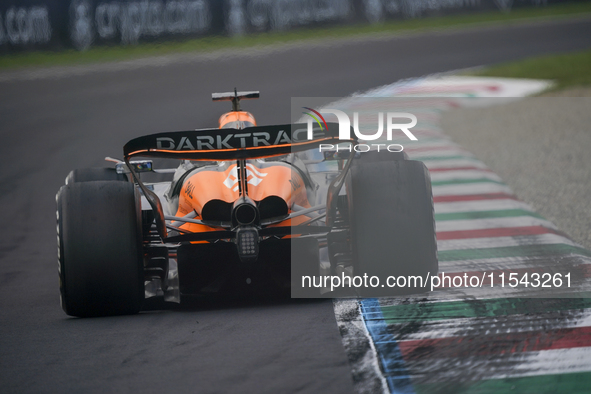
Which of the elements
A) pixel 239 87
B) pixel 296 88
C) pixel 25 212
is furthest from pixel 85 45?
pixel 25 212

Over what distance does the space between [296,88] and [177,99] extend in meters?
2.79

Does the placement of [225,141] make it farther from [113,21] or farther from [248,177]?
[113,21]

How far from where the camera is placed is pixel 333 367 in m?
4.47

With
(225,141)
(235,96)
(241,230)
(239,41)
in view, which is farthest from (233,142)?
(239,41)

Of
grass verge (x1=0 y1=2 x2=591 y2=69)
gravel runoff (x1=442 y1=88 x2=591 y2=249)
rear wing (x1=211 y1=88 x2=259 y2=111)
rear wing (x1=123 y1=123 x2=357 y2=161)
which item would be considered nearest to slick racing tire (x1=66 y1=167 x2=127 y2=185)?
rear wing (x1=211 y1=88 x2=259 y2=111)

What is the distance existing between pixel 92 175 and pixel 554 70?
51.3ft

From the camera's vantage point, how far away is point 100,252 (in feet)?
18.2

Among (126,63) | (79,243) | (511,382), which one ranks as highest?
(126,63)

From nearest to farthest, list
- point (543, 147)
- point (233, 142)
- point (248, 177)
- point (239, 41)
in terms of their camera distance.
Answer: point (233, 142) < point (248, 177) < point (543, 147) < point (239, 41)

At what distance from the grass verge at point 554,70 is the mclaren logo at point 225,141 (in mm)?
13674

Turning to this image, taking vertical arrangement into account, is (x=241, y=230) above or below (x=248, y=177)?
below

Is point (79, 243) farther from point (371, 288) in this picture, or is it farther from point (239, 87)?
point (239, 87)

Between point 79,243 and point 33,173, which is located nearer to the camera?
point 79,243

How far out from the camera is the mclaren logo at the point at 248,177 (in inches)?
241
